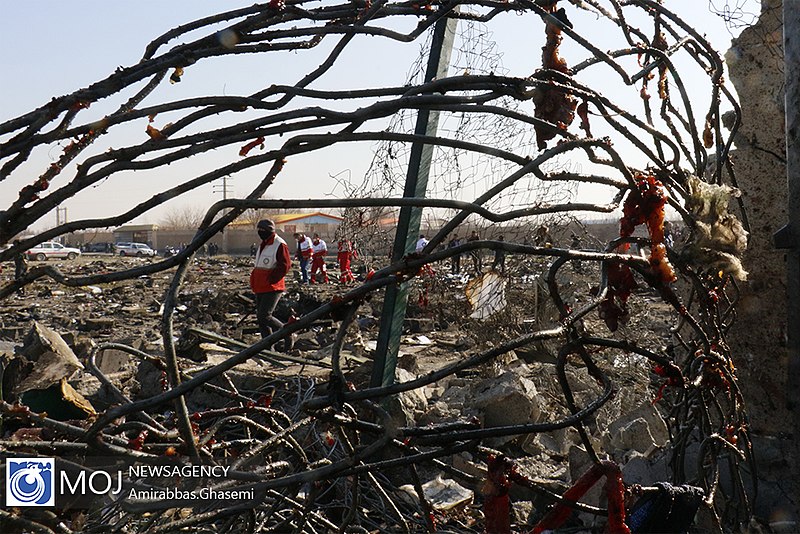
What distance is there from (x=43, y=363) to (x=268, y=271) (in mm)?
2784

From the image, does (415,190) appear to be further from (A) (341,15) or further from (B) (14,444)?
(B) (14,444)

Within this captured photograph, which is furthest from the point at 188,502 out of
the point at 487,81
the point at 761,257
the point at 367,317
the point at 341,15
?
the point at 367,317

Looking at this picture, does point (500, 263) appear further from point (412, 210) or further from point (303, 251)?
point (303, 251)

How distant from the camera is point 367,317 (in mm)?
12398

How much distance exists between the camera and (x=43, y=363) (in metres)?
5.54

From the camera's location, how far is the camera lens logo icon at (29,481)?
2225 millimetres

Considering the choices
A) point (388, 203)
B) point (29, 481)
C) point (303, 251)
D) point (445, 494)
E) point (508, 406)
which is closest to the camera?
point (388, 203)

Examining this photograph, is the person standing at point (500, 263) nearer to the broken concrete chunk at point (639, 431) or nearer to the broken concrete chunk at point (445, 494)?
the broken concrete chunk at point (639, 431)

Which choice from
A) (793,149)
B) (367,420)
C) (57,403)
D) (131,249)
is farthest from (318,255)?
(131,249)

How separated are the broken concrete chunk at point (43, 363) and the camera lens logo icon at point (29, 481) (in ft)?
9.11

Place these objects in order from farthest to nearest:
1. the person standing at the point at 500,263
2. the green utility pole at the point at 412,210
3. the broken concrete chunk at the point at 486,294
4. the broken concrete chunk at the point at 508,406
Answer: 1. the broken concrete chunk at the point at 486,294
2. the person standing at the point at 500,263
3. the broken concrete chunk at the point at 508,406
4. the green utility pole at the point at 412,210

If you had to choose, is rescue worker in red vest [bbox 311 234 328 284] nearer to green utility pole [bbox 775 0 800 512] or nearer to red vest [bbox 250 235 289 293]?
red vest [bbox 250 235 289 293]

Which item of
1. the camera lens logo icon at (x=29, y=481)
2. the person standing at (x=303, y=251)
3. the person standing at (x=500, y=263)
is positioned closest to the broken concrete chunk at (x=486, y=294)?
the person standing at (x=500, y=263)

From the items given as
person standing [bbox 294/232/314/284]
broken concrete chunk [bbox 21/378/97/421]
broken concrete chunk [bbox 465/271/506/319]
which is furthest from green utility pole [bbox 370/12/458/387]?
person standing [bbox 294/232/314/284]
